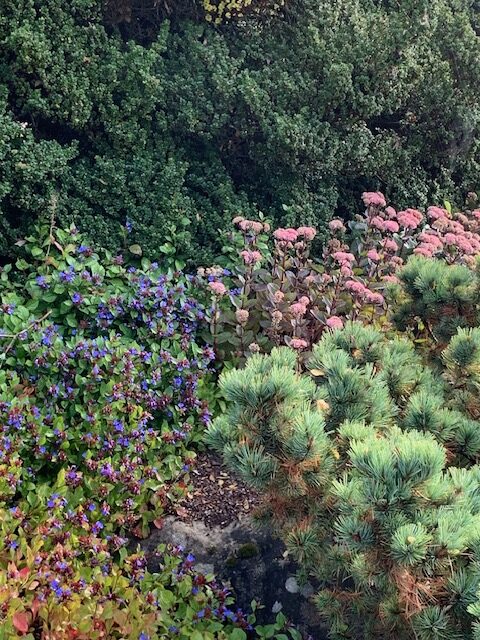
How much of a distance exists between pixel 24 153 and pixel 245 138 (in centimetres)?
135

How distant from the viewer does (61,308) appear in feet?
9.91

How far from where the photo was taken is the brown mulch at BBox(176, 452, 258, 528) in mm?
2684

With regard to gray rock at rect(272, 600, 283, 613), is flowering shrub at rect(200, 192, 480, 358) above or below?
above

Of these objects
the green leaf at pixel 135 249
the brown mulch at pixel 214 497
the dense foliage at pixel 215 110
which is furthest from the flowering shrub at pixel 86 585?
the dense foliage at pixel 215 110

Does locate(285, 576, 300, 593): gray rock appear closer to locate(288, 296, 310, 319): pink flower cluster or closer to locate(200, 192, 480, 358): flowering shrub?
locate(200, 192, 480, 358): flowering shrub

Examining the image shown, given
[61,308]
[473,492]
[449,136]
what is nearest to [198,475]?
[61,308]

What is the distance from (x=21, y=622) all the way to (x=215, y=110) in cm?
293

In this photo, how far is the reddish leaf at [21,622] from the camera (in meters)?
1.81

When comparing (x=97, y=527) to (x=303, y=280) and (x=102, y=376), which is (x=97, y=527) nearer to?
(x=102, y=376)

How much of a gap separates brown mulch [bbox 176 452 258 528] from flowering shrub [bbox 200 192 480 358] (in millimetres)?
596

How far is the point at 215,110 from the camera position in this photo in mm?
3789

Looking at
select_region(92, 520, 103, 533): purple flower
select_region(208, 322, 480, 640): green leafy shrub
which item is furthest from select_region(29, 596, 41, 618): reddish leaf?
select_region(208, 322, 480, 640): green leafy shrub

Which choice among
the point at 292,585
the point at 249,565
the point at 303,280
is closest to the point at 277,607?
the point at 292,585

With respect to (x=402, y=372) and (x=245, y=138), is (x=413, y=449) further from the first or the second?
(x=245, y=138)
